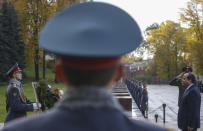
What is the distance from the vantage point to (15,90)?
17.8ft

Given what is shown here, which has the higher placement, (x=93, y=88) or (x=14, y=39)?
(x=14, y=39)

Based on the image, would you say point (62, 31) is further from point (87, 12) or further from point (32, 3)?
point (32, 3)

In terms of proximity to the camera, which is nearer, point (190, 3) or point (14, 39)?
point (14, 39)

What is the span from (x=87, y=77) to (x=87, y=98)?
85mm

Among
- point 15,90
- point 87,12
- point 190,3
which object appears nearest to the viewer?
point 87,12

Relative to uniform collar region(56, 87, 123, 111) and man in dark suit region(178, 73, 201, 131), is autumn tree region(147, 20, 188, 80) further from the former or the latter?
uniform collar region(56, 87, 123, 111)

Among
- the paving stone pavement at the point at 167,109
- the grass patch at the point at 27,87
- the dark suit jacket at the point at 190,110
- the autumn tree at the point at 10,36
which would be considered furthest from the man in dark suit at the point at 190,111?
the autumn tree at the point at 10,36

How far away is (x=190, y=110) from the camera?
5742mm

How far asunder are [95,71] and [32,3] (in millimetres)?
31334

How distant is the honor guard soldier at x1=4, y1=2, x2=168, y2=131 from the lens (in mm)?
1232

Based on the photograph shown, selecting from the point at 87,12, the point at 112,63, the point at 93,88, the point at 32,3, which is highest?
the point at 32,3

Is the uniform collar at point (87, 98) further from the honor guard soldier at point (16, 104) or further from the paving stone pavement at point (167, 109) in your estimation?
the paving stone pavement at point (167, 109)

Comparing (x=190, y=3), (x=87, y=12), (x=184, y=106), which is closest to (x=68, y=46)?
(x=87, y=12)

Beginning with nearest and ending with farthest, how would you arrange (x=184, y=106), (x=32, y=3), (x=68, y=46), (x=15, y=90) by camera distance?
1. (x=68, y=46)
2. (x=15, y=90)
3. (x=184, y=106)
4. (x=32, y=3)
